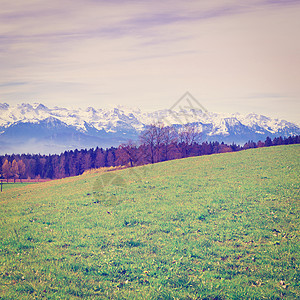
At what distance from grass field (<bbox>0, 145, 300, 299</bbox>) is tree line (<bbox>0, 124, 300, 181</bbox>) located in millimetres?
50895

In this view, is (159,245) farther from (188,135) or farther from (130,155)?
(188,135)

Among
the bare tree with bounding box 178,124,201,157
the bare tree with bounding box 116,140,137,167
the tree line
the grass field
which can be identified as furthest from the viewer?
the bare tree with bounding box 178,124,201,157

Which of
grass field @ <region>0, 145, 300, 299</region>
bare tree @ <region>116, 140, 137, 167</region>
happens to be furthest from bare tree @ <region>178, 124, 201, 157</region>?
grass field @ <region>0, 145, 300, 299</region>

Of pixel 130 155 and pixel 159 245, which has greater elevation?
pixel 130 155

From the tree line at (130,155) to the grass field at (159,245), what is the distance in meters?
50.9

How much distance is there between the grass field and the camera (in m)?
10.4

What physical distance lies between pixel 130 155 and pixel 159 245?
241 ft

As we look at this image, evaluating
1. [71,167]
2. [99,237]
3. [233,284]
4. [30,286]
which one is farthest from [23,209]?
[71,167]

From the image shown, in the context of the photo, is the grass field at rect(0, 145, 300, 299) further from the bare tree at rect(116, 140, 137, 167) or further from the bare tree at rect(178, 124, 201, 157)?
the bare tree at rect(178, 124, 201, 157)

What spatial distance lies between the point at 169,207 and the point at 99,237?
716cm

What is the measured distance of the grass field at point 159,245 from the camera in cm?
1042

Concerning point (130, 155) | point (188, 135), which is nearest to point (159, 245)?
point (130, 155)

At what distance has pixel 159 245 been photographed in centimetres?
1482

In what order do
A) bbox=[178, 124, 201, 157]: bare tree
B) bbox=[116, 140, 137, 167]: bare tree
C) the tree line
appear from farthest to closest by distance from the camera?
bbox=[178, 124, 201, 157]: bare tree → bbox=[116, 140, 137, 167]: bare tree → the tree line
